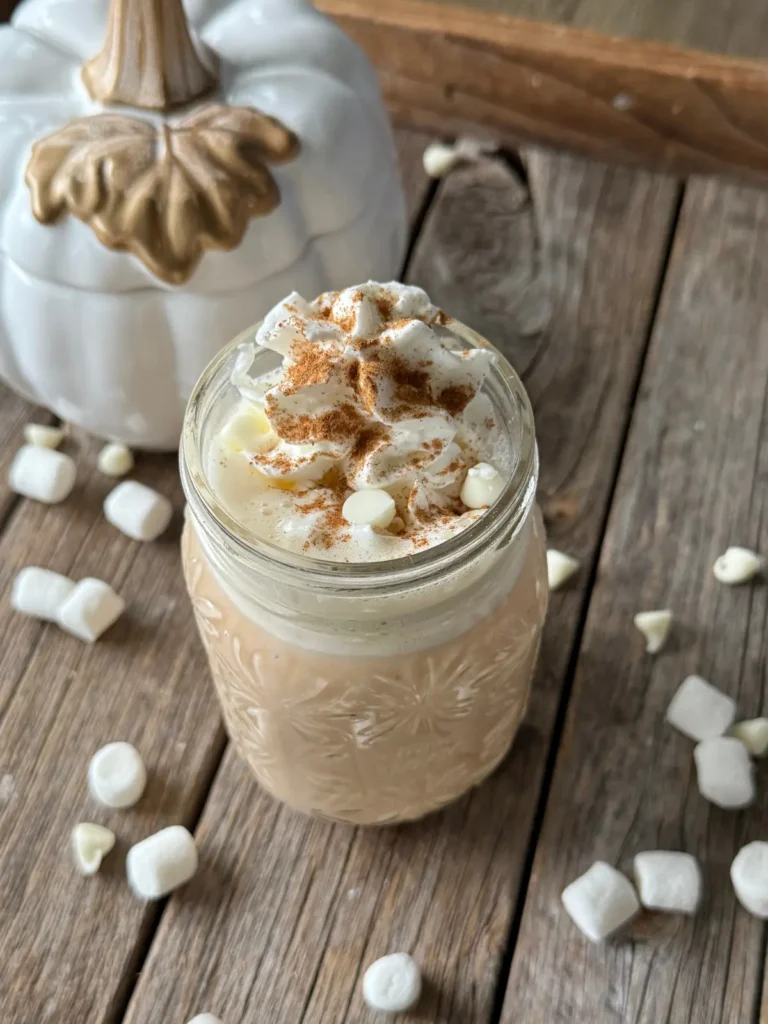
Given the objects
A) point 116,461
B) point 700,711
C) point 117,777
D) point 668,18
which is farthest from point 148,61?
point 668,18

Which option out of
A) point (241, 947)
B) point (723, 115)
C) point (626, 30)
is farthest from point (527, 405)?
point (626, 30)

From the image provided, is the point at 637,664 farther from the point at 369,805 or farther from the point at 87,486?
the point at 87,486

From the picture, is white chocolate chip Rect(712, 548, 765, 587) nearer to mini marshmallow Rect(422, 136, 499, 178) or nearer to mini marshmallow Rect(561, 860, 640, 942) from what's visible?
mini marshmallow Rect(561, 860, 640, 942)

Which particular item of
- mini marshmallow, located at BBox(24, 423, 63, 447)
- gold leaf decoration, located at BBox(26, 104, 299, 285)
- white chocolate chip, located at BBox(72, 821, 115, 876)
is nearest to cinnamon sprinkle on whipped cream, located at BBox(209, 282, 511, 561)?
gold leaf decoration, located at BBox(26, 104, 299, 285)

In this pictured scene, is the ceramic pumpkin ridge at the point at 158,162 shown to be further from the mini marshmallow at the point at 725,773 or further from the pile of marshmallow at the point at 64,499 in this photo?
the mini marshmallow at the point at 725,773

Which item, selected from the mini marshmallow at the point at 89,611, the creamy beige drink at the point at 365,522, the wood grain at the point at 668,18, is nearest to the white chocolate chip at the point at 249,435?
the creamy beige drink at the point at 365,522
